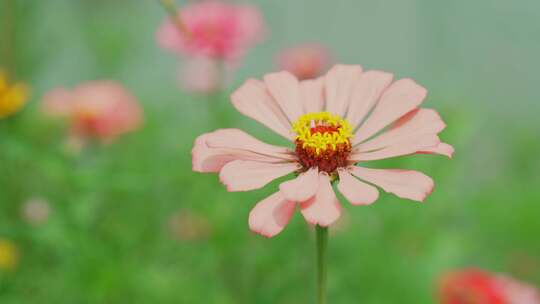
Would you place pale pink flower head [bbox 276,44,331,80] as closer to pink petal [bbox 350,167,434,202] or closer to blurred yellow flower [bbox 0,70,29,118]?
blurred yellow flower [bbox 0,70,29,118]

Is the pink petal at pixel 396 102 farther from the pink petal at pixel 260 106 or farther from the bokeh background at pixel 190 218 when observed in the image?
the bokeh background at pixel 190 218

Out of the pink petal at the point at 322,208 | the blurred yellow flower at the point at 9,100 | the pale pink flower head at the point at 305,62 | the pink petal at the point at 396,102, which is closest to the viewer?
the pink petal at the point at 322,208

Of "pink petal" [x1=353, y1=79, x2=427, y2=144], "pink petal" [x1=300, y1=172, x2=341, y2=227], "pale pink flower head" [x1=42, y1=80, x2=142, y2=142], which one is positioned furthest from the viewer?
"pale pink flower head" [x1=42, y1=80, x2=142, y2=142]

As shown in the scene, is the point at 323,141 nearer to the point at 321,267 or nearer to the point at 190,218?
the point at 321,267

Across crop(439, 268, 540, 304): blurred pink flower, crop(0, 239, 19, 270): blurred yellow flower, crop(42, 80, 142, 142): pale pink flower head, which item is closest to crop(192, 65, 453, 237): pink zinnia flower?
crop(439, 268, 540, 304): blurred pink flower

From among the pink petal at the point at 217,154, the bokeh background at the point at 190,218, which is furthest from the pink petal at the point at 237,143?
the bokeh background at the point at 190,218

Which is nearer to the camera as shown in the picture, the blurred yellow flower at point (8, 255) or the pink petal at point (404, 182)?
the pink petal at point (404, 182)

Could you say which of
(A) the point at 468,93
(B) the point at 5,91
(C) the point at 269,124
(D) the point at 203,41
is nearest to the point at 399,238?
(D) the point at 203,41

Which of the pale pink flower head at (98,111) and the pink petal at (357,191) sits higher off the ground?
the pale pink flower head at (98,111)
